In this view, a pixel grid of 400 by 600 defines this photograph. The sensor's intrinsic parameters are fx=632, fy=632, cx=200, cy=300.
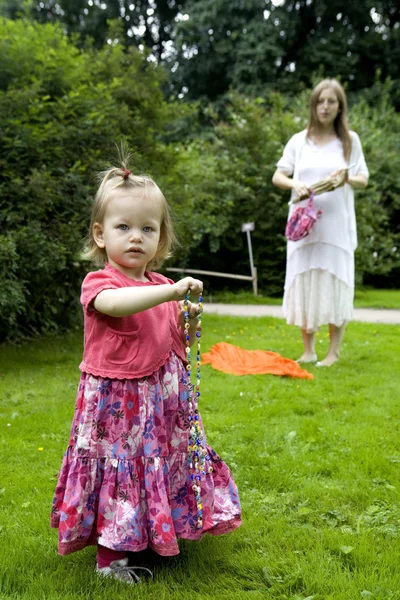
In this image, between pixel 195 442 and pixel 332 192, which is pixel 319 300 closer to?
pixel 332 192

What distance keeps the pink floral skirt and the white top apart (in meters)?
3.74

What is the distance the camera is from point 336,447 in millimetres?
3732

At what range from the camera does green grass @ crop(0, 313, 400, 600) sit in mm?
2270

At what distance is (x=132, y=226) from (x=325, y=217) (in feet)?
12.3

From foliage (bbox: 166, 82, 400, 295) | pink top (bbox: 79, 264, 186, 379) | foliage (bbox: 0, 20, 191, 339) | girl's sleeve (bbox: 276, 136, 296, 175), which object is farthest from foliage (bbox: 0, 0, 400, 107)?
pink top (bbox: 79, 264, 186, 379)

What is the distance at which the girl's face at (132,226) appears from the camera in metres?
2.32

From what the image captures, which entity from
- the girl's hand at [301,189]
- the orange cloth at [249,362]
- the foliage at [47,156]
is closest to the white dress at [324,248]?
the girl's hand at [301,189]

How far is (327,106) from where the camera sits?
18.3 ft

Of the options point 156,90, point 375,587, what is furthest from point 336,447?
point 156,90

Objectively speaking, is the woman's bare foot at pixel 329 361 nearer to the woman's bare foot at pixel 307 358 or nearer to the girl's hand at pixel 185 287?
the woman's bare foot at pixel 307 358

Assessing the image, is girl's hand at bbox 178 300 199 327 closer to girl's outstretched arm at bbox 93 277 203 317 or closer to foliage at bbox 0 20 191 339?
girl's outstretched arm at bbox 93 277 203 317

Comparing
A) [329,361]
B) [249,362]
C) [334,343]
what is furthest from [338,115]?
[249,362]

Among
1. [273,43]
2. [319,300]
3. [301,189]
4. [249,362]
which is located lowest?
[249,362]

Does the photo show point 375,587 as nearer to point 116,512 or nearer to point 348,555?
point 348,555
